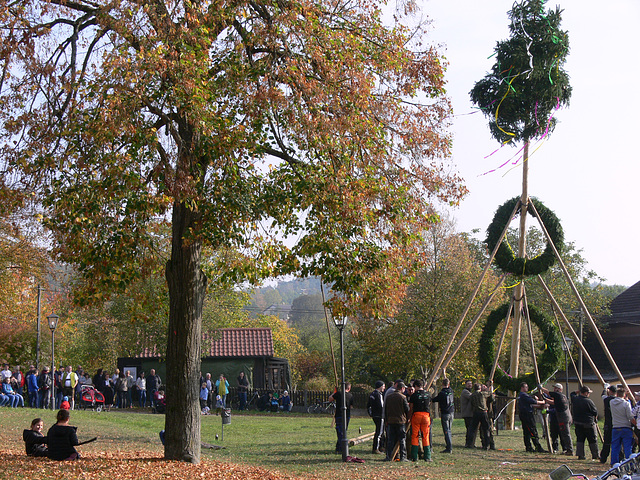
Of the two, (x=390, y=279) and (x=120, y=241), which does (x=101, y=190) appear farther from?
(x=390, y=279)

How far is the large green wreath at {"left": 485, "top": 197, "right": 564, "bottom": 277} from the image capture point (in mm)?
19641

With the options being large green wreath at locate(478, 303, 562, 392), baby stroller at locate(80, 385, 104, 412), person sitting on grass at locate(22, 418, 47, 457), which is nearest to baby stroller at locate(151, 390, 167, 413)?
baby stroller at locate(80, 385, 104, 412)

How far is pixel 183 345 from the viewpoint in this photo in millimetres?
11945

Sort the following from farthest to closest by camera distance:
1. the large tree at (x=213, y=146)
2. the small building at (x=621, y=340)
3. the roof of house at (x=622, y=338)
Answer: the roof of house at (x=622, y=338) → the small building at (x=621, y=340) → the large tree at (x=213, y=146)

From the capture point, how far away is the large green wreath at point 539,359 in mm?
19562

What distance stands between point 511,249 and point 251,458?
10021 millimetres

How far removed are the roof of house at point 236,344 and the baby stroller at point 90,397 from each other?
407 inches

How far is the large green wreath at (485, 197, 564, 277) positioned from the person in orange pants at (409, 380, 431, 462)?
6765 mm

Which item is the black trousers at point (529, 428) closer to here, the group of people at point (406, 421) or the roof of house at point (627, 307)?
the group of people at point (406, 421)

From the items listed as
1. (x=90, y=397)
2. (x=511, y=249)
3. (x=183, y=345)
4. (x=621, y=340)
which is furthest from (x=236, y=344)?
(x=183, y=345)

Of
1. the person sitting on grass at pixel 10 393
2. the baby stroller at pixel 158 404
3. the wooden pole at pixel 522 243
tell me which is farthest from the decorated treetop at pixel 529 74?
the person sitting on grass at pixel 10 393

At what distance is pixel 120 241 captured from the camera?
11.3 m

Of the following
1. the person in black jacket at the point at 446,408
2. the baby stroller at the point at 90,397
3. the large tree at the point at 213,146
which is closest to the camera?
the large tree at the point at 213,146

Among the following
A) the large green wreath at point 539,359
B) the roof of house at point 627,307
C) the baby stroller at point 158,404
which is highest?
the roof of house at point 627,307
